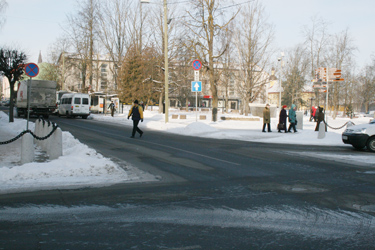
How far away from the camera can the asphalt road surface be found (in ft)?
12.3

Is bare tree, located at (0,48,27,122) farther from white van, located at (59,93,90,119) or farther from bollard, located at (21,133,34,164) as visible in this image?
bollard, located at (21,133,34,164)

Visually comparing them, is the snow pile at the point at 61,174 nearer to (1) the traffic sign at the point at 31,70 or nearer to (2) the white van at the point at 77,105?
(1) the traffic sign at the point at 31,70

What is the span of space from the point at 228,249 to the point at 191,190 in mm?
2763

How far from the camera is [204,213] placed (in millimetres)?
4805

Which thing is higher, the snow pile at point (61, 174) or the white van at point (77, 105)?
the white van at point (77, 105)

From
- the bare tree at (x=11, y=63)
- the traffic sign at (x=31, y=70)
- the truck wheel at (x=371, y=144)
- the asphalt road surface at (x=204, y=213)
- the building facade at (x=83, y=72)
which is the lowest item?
the asphalt road surface at (x=204, y=213)

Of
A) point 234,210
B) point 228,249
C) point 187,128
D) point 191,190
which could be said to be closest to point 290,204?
point 234,210

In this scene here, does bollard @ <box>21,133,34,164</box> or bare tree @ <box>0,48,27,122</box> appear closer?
bollard @ <box>21,133,34,164</box>

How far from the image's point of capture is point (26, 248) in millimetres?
3502

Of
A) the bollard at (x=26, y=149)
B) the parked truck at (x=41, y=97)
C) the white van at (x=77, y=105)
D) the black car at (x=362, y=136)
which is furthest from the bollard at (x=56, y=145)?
the white van at (x=77, y=105)

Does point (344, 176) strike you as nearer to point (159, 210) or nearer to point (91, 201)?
point (159, 210)

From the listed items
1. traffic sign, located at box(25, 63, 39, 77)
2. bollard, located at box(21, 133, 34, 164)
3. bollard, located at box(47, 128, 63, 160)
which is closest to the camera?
bollard, located at box(21, 133, 34, 164)

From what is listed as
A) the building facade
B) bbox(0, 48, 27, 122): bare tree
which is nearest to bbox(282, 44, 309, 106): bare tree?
the building facade

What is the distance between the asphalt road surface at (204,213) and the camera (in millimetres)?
3752
